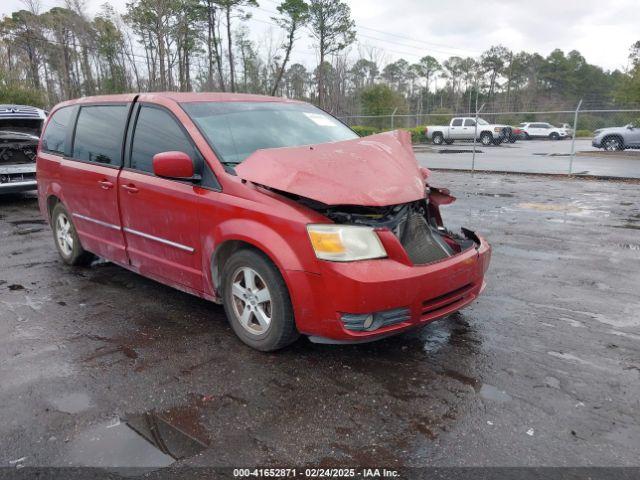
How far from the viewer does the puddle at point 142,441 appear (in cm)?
245

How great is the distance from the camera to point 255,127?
4.19 metres

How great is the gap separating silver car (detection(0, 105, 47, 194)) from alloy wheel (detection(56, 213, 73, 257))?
4.77 m

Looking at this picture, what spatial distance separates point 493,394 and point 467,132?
32.2 meters

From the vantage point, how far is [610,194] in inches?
432

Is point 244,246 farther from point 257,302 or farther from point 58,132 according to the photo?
point 58,132

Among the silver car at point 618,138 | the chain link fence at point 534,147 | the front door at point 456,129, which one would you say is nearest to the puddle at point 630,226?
the chain link fence at point 534,147

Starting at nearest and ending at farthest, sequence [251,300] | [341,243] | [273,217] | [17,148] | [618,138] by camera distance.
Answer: [341,243], [273,217], [251,300], [17,148], [618,138]

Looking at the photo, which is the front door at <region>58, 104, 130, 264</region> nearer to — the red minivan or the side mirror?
the red minivan

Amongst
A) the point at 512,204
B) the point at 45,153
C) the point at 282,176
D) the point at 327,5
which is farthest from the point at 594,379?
the point at 327,5

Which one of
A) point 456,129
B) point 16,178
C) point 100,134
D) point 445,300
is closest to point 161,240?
point 100,134

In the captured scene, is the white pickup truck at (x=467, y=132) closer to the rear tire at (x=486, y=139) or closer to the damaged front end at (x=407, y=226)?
the rear tire at (x=486, y=139)

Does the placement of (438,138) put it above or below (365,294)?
below

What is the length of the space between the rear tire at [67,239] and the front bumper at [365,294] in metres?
3.25

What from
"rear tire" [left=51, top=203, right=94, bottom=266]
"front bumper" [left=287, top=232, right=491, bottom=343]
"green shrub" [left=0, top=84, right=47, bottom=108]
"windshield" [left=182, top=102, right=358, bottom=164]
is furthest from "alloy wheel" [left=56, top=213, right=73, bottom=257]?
"green shrub" [left=0, top=84, right=47, bottom=108]
